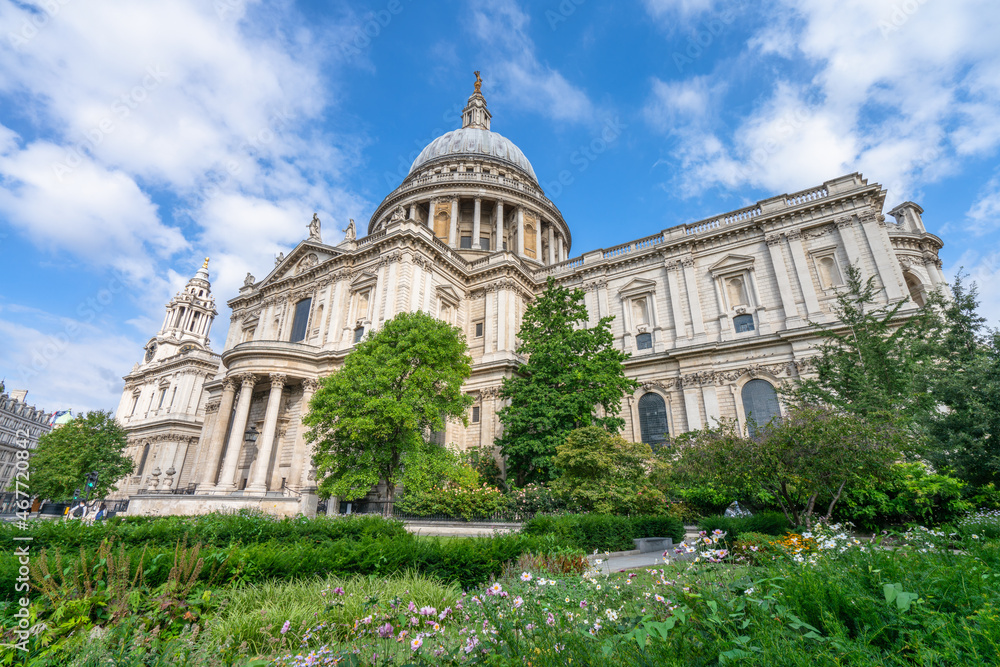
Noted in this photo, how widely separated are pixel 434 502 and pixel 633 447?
26.1 ft

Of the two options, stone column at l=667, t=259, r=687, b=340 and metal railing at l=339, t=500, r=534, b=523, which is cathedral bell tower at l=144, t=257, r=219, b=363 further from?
stone column at l=667, t=259, r=687, b=340

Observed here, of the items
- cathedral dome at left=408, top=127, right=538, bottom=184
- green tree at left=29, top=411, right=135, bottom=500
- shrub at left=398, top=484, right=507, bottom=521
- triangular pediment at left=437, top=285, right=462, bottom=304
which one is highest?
cathedral dome at left=408, top=127, right=538, bottom=184

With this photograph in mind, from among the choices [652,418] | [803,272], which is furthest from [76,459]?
[803,272]

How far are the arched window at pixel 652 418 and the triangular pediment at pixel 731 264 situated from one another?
8.74 metres

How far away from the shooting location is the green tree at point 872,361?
17.9 meters

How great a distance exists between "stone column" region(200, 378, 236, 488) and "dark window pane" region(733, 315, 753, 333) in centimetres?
2982

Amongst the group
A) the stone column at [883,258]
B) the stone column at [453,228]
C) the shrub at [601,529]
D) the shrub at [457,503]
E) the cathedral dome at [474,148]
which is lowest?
the shrub at [601,529]

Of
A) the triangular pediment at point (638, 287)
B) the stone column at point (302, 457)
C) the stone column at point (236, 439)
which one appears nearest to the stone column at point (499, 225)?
the triangular pediment at point (638, 287)

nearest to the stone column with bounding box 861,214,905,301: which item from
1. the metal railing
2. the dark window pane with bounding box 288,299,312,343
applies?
the metal railing

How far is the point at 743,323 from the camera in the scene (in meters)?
27.4

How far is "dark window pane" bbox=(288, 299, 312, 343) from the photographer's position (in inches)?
1307

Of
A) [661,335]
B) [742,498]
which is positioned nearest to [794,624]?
[742,498]

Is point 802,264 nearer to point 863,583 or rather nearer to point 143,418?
point 863,583

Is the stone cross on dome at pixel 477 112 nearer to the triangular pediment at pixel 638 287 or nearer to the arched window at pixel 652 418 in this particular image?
the triangular pediment at pixel 638 287
